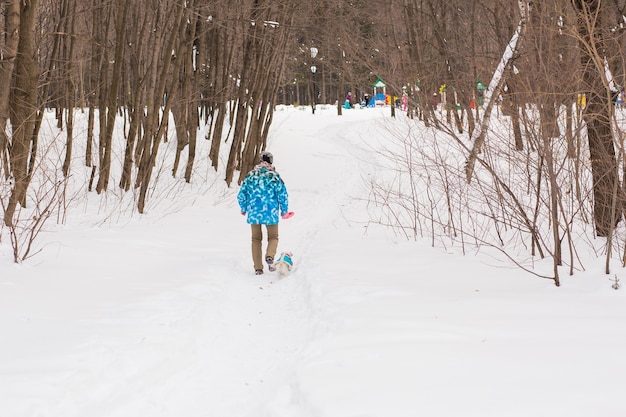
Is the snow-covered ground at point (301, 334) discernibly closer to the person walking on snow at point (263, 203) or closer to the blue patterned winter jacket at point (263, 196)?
the person walking on snow at point (263, 203)

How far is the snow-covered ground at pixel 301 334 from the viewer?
3.45m

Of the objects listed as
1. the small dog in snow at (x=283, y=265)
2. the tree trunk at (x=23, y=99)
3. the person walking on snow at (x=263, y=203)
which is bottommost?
the small dog in snow at (x=283, y=265)

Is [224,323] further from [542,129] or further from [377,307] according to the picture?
[542,129]

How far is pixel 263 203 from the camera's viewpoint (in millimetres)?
7801

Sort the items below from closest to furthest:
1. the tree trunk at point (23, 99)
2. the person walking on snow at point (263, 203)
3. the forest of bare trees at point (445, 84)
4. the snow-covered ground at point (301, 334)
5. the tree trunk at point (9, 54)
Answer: the snow-covered ground at point (301, 334), the forest of bare trees at point (445, 84), the tree trunk at point (9, 54), the tree trunk at point (23, 99), the person walking on snow at point (263, 203)

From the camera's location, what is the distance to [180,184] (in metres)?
14.3

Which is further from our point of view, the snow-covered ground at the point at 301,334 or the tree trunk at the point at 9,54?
the tree trunk at the point at 9,54

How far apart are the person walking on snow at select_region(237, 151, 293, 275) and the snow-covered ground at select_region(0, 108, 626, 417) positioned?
371 mm

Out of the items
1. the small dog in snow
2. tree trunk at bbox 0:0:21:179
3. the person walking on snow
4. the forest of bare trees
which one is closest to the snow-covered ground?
the small dog in snow

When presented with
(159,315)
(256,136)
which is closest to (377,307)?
(159,315)

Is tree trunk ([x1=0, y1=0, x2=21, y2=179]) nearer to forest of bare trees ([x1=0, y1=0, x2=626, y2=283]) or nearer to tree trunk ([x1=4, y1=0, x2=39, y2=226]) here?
forest of bare trees ([x1=0, y1=0, x2=626, y2=283])

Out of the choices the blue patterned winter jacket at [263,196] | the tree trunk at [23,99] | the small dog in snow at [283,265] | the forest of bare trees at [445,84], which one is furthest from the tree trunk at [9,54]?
the small dog in snow at [283,265]

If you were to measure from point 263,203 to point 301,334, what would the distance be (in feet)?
9.99

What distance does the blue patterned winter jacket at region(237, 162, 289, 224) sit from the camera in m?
7.81
